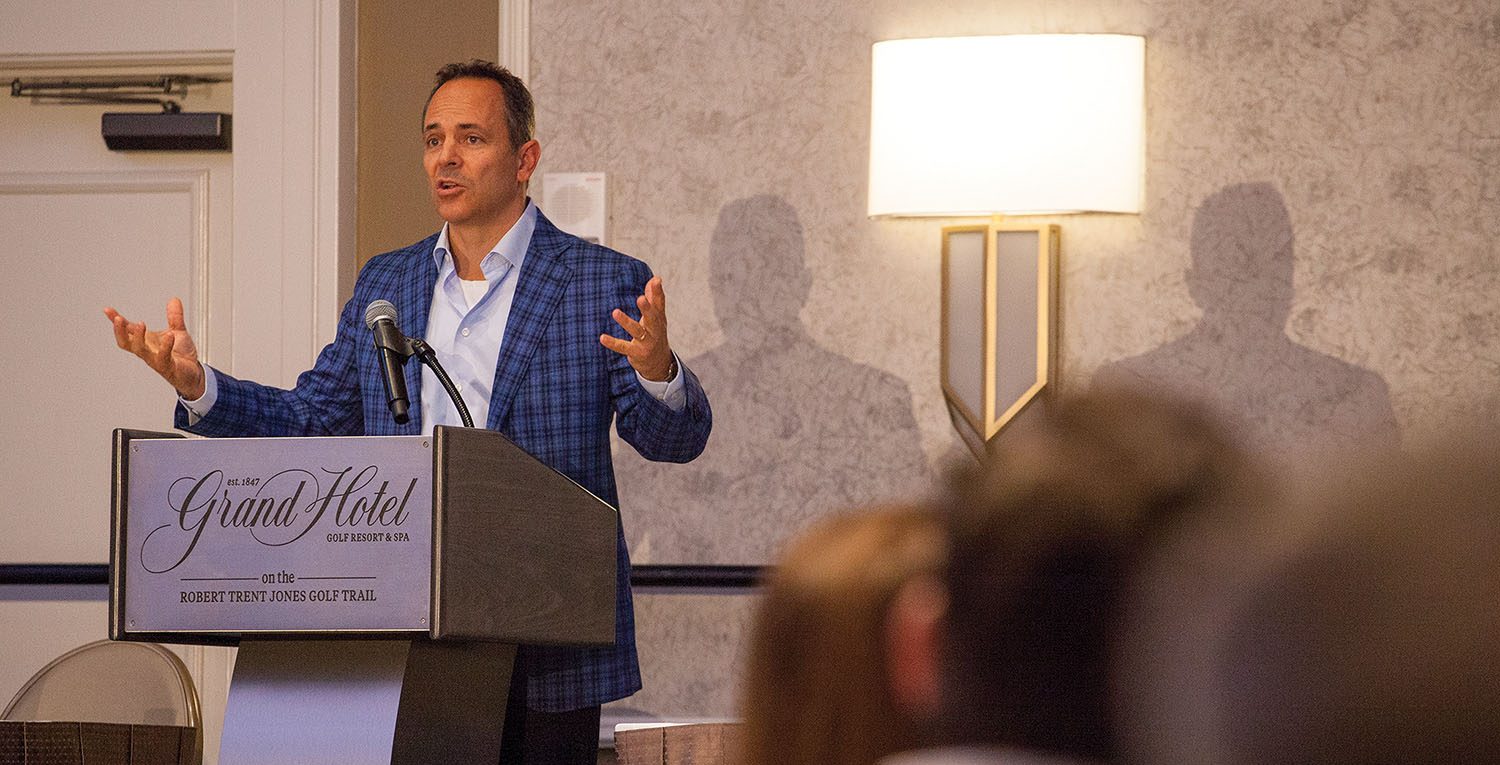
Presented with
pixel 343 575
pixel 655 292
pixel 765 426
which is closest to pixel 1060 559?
pixel 343 575

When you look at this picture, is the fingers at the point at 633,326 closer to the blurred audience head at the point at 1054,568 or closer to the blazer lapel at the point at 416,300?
the blazer lapel at the point at 416,300

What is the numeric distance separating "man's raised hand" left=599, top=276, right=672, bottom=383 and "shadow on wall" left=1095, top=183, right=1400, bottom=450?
5.05ft

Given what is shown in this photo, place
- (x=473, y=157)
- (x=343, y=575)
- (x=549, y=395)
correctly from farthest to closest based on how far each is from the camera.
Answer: (x=473, y=157)
(x=549, y=395)
(x=343, y=575)

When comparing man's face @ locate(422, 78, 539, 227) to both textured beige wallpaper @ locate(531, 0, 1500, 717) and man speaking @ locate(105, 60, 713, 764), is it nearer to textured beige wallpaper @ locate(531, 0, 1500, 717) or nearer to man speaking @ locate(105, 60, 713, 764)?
man speaking @ locate(105, 60, 713, 764)

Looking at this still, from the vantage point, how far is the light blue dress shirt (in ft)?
7.43

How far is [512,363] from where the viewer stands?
2270 mm

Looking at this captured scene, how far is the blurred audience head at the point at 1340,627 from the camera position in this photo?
1.04 feet

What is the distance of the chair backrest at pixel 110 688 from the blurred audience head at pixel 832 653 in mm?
2634

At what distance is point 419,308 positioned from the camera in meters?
2.35

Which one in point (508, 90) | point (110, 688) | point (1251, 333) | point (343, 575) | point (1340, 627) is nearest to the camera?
point (1340, 627)

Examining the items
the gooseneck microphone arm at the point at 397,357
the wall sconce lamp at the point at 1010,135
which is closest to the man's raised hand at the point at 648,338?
the gooseneck microphone arm at the point at 397,357

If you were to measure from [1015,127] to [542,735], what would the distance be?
156 cm

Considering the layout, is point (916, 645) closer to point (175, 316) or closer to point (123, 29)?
point (175, 316)

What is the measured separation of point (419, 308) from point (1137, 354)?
166 centimetres
